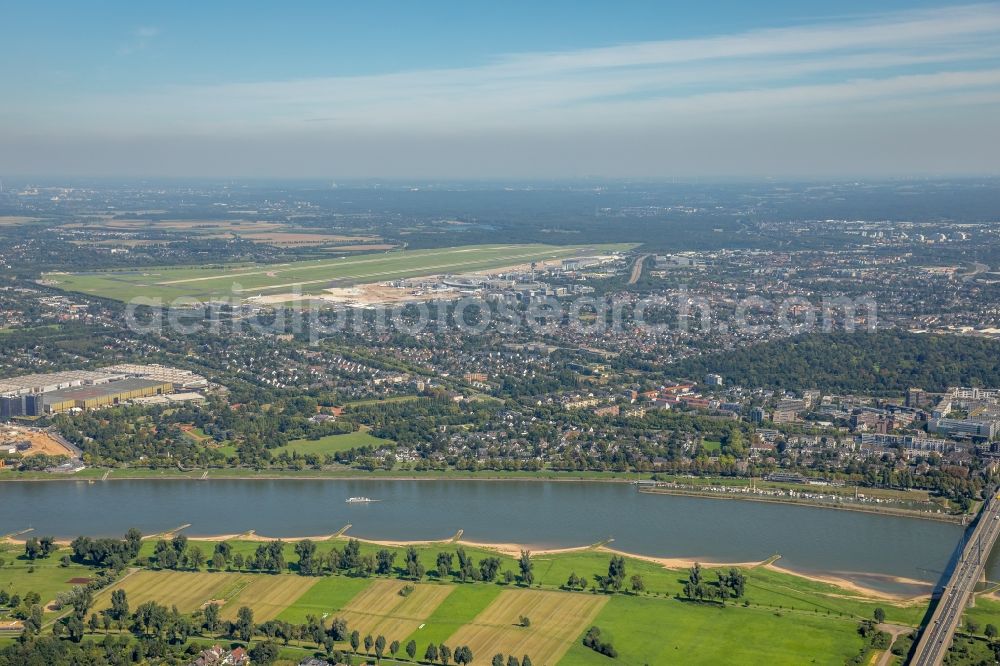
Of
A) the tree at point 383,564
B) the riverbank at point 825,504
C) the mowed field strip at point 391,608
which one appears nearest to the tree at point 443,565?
the mowed field strip at point 391,608

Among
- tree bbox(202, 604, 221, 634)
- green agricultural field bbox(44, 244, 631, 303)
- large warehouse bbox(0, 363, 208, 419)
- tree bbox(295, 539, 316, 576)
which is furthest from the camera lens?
green agricultural field bbox(44, 244, 631, 303)

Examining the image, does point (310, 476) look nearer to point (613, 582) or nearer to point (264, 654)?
point (613, 582)

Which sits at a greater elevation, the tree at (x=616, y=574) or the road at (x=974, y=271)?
the road at (x=974, y=271)

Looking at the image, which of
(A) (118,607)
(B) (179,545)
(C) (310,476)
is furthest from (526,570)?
(C) (310,476)

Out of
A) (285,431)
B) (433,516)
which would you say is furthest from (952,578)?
(285,431)

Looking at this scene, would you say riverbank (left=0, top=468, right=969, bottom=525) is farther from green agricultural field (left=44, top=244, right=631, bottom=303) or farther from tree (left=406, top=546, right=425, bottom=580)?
green agricultural field (left=44, top=244, right=631, bottom=303)

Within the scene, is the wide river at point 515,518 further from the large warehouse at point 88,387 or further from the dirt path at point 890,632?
the large warehouse at point 88,387

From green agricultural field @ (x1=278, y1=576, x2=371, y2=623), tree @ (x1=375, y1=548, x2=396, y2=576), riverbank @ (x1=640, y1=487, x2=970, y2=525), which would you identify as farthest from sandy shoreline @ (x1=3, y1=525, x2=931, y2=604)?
riverbank @ (x1=640, y1=487, x2=970, y2=525)
